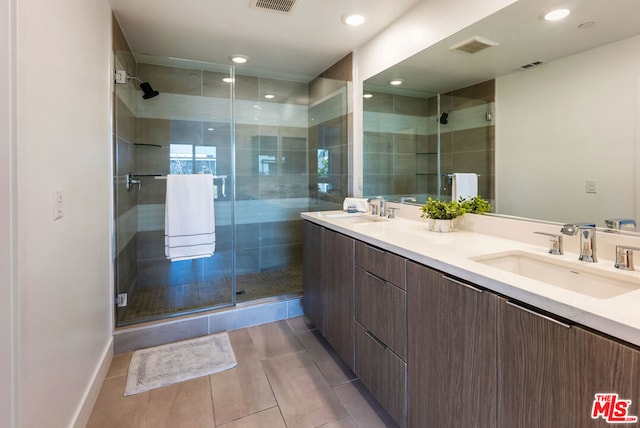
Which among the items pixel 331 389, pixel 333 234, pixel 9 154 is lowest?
pixel 331 389

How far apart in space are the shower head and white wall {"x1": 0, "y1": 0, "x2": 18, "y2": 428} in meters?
2.20

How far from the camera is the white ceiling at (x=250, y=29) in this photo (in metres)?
2.04

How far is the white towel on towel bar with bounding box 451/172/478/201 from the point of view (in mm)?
1829

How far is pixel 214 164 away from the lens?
3047 mm

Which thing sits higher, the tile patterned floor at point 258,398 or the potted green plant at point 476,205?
the potted green plant at point 476,205

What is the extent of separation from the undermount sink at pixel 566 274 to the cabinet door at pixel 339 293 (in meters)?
0.73

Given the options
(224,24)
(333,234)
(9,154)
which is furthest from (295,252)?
(9,154)

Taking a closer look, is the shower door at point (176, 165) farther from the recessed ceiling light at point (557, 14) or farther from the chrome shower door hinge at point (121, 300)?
the recessed ceiling light at point (557, 14)

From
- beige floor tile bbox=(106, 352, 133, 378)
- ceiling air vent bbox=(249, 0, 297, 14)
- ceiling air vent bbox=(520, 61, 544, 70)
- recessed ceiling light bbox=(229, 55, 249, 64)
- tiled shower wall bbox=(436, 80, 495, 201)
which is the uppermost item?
recessed ceiling light bbox=(229, 55, 249, 64)

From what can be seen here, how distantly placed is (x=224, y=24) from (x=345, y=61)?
110 centimetres

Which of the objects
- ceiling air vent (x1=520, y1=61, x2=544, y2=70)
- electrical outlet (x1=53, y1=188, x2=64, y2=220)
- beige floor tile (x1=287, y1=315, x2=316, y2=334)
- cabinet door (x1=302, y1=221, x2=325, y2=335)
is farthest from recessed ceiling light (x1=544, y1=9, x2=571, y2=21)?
beige floor tile (x1=287, y1=315, x2=316, y2=334)

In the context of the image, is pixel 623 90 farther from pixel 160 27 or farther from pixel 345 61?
pixel 160 27

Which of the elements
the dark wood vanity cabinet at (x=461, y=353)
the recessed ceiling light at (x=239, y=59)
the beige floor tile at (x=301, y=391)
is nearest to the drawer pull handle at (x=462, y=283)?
the dark wood vanity cabinet at (x=461, y=353)

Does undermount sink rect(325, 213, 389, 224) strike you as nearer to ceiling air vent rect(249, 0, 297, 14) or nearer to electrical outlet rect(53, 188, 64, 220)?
ceiling air vent rect(249, 0, 297, 14)
